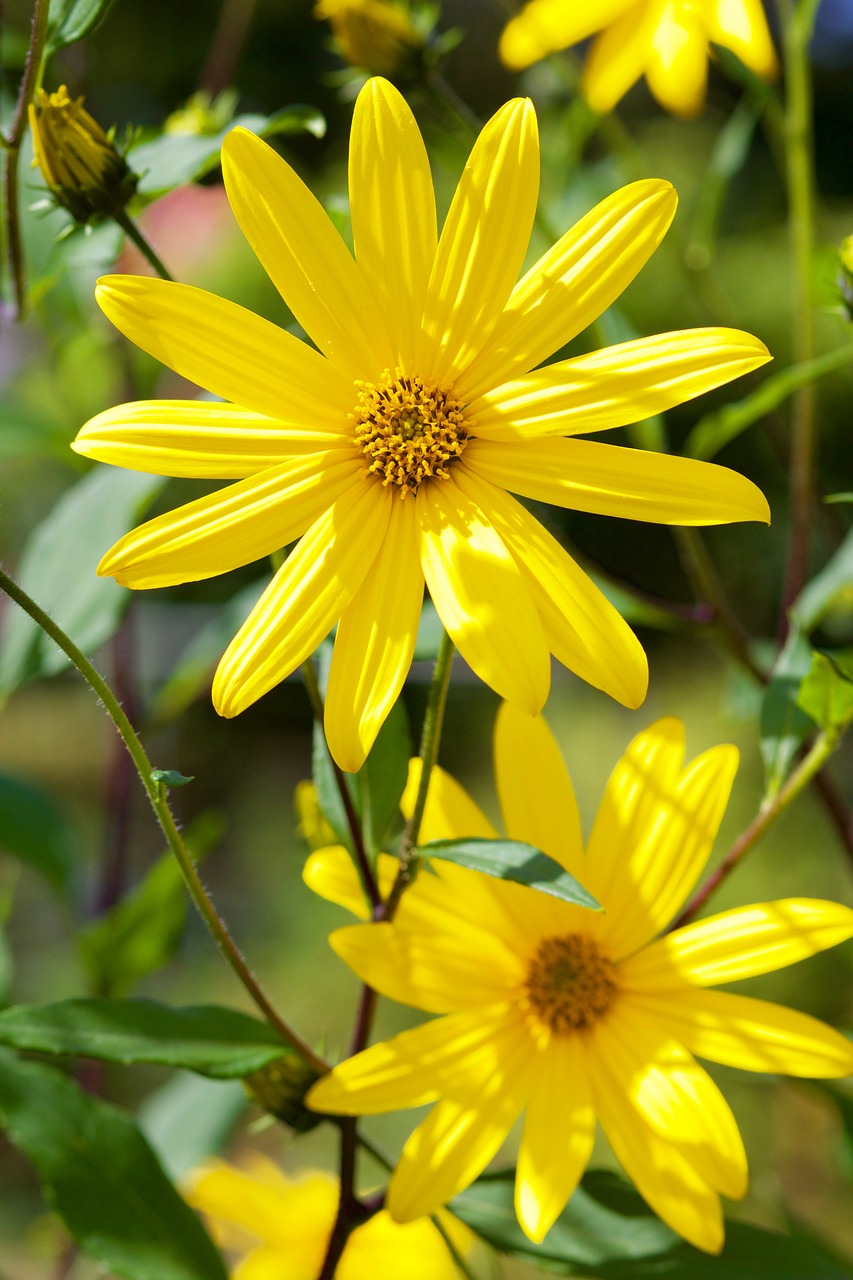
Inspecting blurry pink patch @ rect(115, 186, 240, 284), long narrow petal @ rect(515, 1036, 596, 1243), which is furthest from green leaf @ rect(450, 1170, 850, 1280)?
blurry pink patch @ rect(115, 186, 240, 284)

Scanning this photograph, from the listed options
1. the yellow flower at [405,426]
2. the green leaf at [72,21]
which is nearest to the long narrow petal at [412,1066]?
the yellow flower at [405,426]

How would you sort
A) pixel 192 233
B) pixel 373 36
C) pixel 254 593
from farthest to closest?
pixel 192 233 < pixel 254 593 < pixel 373 36

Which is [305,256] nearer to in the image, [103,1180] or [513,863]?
[513,863]

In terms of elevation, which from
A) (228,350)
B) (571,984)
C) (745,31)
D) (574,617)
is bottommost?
(571,984)

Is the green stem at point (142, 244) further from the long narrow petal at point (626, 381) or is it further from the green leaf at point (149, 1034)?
the green leaf at point (149, 1034)

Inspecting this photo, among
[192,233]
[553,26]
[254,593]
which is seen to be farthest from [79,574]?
[192,233]

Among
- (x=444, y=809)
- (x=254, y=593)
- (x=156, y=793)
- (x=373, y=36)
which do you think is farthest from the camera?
(x=254, y=593)
